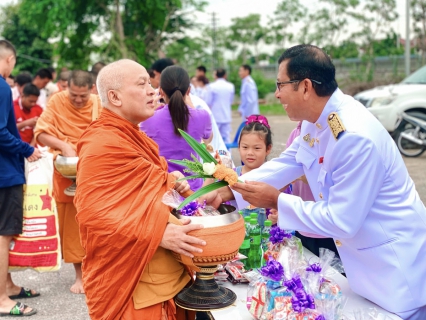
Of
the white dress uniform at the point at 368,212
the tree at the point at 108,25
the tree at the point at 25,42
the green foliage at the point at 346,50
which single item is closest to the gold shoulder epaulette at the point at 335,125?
the white dress uniform at the point at 368,212

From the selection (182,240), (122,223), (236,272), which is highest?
(122,223)

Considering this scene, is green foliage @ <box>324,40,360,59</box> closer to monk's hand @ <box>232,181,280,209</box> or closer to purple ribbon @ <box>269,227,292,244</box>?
purple ribbon @ <box>269,227,292,244</box>

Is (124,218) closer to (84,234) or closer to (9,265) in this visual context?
(84,234)

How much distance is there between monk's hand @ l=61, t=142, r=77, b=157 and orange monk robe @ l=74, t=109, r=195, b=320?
2.24 m

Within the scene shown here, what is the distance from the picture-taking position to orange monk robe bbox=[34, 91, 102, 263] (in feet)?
16.4

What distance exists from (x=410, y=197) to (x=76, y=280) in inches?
146

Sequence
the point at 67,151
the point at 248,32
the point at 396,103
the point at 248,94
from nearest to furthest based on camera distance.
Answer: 1. the point at 67,151
2. the point at 396,103
3. the point at 248,94
4. the point at 248,32

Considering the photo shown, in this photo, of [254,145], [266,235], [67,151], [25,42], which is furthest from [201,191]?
[25,42]

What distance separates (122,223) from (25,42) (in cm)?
3421

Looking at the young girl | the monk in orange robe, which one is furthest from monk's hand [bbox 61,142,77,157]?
the young girl

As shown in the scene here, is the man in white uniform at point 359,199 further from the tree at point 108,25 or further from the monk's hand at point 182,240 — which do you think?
the tree at point 108,25

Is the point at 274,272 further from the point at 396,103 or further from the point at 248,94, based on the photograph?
the point at 248,94

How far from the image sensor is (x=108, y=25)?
21.8 meters

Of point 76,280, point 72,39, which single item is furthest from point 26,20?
point 76,280
